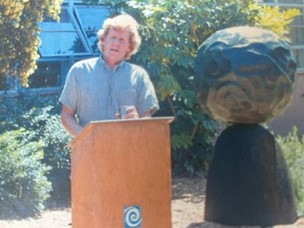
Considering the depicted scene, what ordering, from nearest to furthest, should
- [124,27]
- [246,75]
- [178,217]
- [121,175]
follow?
1. [121,175]
2. [124,27]
3. [246,75]
4. [178,217]

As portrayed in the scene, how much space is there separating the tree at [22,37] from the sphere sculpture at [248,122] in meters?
2.73

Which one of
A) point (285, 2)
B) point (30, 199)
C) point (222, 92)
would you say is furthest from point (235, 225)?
point (285, 2)

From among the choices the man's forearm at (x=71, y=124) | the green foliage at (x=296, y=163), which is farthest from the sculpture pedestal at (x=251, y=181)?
the man's forearm at (x=71, y=124)

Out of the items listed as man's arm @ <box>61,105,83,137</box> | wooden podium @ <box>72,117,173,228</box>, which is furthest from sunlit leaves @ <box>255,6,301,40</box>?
wooden podium @ <box>72,117,173,228</box>

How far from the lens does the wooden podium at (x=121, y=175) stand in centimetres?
376

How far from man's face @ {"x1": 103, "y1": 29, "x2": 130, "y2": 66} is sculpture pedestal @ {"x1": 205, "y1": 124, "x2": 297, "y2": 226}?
1.81m

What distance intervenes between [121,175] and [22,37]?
4.88 metres

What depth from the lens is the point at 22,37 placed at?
8344 millimetres

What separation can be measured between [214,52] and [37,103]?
3671mm

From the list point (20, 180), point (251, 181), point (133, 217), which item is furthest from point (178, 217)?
point (133, 217)

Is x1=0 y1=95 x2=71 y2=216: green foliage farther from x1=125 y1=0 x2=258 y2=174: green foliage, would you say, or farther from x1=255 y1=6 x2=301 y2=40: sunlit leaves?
x1=255 y1=6 x2=301 y2=40: sunlit leaves

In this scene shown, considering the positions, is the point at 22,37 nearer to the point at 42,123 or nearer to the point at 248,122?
the point at 42,123

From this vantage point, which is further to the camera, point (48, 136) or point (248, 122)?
point (48, 136)

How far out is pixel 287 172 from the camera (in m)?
6.18
